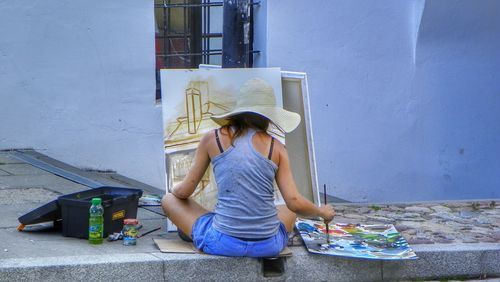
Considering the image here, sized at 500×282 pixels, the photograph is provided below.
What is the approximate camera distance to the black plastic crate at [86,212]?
218 inches

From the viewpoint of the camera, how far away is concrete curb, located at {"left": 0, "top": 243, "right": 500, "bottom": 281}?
5004mm

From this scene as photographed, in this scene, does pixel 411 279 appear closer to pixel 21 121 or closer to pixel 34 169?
pixel 34 169

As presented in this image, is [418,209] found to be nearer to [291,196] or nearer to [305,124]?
[305,124]

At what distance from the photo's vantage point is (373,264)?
18.2ft

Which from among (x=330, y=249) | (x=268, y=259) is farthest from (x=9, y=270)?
(x=330, y=249)

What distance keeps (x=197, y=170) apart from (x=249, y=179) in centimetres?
35

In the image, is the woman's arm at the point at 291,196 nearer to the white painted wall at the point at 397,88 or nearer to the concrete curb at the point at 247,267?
the concrete curb at the point at 247,267

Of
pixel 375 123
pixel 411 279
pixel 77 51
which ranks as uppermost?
pixel 77 51

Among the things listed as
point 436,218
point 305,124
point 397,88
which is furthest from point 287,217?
point 397,88

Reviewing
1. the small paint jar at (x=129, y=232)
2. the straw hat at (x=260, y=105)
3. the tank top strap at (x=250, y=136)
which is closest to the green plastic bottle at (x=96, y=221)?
the small paint jar at (x=129, y=232)

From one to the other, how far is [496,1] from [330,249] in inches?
163

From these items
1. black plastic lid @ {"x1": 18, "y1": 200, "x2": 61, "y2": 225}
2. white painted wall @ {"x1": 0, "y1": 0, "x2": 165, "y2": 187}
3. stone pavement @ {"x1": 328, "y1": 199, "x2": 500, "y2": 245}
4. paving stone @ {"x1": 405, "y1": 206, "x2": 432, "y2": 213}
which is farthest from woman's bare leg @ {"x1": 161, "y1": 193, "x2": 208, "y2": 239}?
white painted wall @ {"x1": 0, "y1": 0, "x2": 165, "y2": 187}

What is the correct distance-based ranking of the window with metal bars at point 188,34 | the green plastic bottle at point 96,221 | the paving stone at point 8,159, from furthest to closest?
the window with metal bars at point 188,34 → the paving stone at point 8,159 → the green plastic bottle at point 96,221

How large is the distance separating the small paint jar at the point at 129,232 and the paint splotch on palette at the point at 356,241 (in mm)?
1080
